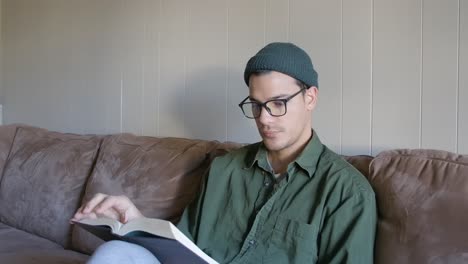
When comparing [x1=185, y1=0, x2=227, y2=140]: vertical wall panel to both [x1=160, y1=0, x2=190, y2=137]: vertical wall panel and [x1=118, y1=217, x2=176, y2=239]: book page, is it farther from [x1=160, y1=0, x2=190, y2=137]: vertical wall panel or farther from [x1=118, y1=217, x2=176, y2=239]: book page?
[x1=118, y1=217, x2=176, y2=239]: book page

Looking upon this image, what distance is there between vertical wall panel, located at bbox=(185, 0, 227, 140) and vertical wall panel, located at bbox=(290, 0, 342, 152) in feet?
1.29

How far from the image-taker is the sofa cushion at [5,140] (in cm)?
224

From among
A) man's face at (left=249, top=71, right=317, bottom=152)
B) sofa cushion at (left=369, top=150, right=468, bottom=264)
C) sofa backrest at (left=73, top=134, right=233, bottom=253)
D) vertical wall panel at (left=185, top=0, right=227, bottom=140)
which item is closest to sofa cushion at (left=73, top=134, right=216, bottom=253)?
sofa backrest at (left=73, top=134, right=233, bottom=253)

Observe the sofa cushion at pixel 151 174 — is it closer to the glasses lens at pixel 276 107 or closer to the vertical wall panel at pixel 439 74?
the glasses lens at pixel 276 107

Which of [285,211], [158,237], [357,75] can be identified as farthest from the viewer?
[357,75]

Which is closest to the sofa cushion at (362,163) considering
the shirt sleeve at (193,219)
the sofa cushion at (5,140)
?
the shirt sleeve at (193,219)

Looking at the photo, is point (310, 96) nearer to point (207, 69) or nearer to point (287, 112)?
point (287, 112)

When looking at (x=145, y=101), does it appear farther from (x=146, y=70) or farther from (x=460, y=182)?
(x=460, y=182)

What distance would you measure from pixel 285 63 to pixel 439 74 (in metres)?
0.49

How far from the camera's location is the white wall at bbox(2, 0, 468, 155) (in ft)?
4.21

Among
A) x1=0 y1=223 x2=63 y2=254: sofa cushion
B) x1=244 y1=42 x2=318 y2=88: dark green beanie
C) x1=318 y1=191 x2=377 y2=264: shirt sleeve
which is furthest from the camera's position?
x1=0 y1=223 x2=63 y2=254: sofa cushion

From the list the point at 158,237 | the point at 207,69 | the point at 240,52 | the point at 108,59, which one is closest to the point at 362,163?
the point at 158,237

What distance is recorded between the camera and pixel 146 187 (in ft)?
5.20

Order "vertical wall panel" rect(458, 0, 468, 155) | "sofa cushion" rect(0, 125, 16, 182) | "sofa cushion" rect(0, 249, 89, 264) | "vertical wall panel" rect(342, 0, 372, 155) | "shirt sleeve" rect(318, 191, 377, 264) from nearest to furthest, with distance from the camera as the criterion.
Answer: "shirt sleeve" rect(318, 191, 377, 264), "vertical wall panel" rect(458, 0, 468, 155), "vertical wall panel" rect(342, 0, 372, 155), "sofa cushion" rect(0, 249, 89, 264), "sofa cushion" rect(0, 125, 16, 182)
